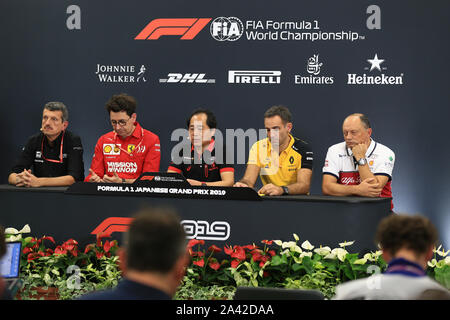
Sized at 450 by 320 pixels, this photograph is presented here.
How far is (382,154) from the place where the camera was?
4.32 metres

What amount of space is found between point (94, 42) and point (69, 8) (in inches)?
17.6

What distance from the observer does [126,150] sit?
4.88 m

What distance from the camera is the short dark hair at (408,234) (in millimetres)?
1835

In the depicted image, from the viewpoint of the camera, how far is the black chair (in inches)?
81.6

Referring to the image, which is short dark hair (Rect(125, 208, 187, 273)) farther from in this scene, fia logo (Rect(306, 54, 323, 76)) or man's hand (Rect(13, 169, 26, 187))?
fia logo (Rect(306, 54, 323, 76))

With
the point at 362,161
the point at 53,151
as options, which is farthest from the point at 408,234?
the point at 53,151

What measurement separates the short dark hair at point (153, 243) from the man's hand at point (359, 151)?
2839 millimetres

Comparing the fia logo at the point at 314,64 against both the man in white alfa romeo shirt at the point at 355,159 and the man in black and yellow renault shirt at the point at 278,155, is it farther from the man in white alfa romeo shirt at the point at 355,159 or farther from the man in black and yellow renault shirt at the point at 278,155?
the man in white alfa romeo shirt at the point at 355,159

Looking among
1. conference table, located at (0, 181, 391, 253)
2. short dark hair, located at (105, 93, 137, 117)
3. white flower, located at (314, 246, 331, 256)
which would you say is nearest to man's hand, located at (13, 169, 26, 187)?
conference table, located at (0, 181, 391, 253)

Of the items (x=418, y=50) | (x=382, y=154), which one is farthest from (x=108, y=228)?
(x=418, y=50)

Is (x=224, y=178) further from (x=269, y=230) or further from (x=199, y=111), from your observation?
(x=269, y=230)

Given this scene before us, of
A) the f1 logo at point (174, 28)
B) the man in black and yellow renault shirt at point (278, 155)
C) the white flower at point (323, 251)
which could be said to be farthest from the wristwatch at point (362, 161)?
the f1 logo at point (174, 28)

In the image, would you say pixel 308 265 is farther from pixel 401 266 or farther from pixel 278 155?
pixel 401 266

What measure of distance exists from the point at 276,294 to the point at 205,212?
1.71 meters
